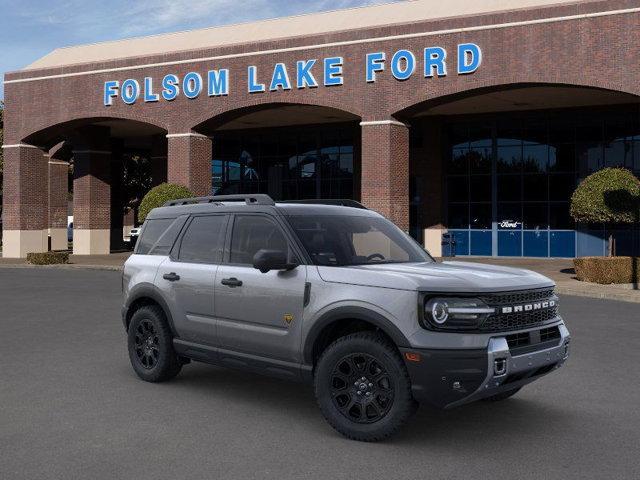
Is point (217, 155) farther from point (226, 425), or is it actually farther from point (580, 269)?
point (226, 425)

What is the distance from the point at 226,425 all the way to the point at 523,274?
9.17ft

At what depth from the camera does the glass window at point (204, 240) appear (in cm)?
745

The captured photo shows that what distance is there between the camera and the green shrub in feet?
73.7

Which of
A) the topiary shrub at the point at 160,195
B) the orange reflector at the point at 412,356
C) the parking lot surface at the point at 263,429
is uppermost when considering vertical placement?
the topiary shrub at the point at 160,195

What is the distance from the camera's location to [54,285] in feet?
67.7

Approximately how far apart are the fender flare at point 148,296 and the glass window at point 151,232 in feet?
1.53

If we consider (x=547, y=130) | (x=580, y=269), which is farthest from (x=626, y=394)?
(x=547, y=130)

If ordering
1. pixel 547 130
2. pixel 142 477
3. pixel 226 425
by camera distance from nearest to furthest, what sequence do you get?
pixel 142 477 < pixel 226 425 < pixel 547 130

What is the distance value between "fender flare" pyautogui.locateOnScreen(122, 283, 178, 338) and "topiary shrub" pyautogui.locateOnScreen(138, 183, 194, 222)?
20859 millimetres

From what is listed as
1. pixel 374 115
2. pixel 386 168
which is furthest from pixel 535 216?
pixel 374 115

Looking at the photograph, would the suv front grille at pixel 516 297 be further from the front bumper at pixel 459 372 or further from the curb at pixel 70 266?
the curb at pixel 70 266

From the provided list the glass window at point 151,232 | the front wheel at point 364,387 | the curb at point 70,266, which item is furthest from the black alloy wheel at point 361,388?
the curb at point 70,266

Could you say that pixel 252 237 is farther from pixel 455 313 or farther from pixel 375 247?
pixel 455 313

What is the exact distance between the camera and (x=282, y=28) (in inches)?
1330
